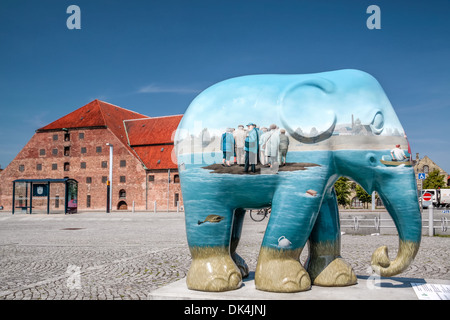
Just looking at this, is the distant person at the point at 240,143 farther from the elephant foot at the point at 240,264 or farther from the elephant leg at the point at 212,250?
the elephant foot at the point at 240,264

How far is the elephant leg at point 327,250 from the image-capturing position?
5.13 meters

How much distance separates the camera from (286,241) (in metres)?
4.56

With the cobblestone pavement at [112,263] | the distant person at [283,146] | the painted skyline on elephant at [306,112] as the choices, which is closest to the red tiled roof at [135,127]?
the cobblestone pavement at [112,263]

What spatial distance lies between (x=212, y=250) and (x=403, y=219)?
2068mm

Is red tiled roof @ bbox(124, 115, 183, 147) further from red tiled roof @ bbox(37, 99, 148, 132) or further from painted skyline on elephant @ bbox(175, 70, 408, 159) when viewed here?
painted skyline on elephant @ bbox(175, 70, 408, 159)

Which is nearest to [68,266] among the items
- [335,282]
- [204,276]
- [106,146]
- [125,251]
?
[125,251]

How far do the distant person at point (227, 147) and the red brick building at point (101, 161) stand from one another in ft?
134

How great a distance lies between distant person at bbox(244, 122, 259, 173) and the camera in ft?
15.0

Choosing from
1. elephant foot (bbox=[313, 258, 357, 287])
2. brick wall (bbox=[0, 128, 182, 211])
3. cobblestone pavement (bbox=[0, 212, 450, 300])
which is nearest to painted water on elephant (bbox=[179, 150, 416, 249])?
elephant foot (bbox=[313, 258, 357, 287])

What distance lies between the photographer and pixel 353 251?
1051cm

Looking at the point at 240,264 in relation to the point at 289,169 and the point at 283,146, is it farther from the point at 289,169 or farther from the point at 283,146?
the point at 283,146

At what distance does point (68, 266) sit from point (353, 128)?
6.64 m

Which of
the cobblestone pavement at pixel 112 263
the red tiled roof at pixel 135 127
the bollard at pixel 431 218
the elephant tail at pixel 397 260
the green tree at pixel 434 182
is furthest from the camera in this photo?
the green tree at pixel 434 182

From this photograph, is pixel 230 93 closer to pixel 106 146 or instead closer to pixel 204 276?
pixel 204 276
